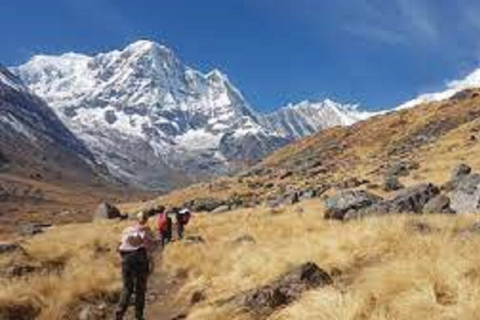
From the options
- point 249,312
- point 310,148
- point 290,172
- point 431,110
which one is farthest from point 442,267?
point 310,148

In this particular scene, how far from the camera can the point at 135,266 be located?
66.4ft

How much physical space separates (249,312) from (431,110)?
445ft

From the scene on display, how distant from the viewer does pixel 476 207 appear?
1399 inches

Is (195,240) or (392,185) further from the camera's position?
(392,185)

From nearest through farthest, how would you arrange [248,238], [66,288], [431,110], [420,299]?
[420,299] → [66,288] → [248,238] → [431,110]

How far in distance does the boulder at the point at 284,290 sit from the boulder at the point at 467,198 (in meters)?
17.3

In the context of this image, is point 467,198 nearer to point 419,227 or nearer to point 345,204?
point 345,204

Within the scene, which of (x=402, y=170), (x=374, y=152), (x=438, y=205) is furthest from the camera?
(x=374, y=152)

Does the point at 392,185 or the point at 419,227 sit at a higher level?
the point at 392,185

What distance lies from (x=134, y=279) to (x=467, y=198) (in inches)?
799

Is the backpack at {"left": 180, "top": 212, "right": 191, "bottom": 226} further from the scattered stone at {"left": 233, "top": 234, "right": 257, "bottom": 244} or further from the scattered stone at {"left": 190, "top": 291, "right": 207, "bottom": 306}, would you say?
the scattered stone at {"left": 190, "top": 291, "right": 207, "bottom": 306}

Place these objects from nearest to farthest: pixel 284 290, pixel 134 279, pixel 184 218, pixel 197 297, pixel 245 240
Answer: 1. pixel 284 290
2. pixel 134 279
3. pixel 197 297
4. pixel 245 240
5. pixel 184 218

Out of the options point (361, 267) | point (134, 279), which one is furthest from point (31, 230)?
point (361, 267)

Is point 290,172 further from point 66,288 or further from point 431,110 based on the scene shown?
point 66,288
